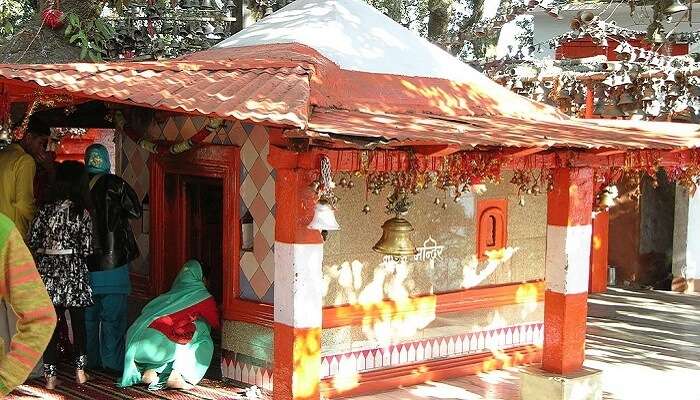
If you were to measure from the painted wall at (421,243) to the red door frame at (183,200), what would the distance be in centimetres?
92

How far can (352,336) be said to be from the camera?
8.45m

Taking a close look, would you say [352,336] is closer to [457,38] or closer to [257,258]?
[257,258]

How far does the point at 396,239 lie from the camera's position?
25.2 ft

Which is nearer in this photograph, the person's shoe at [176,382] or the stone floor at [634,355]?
the person's shoe at [176,382]

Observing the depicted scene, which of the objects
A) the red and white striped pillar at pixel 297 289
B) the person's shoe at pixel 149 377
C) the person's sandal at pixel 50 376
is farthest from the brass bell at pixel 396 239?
the person's sandal at pixel 50 376

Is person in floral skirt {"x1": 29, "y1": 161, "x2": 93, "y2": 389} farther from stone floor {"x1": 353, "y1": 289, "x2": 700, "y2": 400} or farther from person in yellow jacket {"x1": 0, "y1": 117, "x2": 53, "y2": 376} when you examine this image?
stone floor {"x1": 353, "y1": 289, "x2": 700, "y2": 400}

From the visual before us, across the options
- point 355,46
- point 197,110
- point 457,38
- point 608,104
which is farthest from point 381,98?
point 457,38

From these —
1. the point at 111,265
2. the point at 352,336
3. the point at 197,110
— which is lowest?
the point at 352,336

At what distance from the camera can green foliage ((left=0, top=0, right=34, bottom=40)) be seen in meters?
15.5

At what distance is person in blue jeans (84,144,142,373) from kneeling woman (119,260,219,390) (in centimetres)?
41

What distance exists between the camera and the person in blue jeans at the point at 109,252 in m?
8.59

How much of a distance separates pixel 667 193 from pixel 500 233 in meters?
7.63

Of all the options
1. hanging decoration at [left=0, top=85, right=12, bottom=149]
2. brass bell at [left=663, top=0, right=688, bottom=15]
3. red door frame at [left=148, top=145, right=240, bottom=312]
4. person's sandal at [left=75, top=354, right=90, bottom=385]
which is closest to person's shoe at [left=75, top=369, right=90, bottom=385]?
person's sandal at [left=75, top=354, right=90, bottom=385]

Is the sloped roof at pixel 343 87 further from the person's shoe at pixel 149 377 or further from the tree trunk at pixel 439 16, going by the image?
the tree trunk at pixel 439 16
